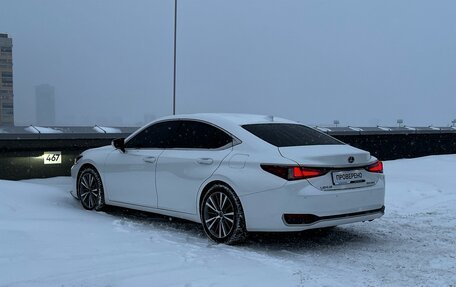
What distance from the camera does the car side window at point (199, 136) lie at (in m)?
6.02

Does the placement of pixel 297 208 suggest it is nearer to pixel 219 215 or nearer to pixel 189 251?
pixel 219 215

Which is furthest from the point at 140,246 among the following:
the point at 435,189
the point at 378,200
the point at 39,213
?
the point at 435,189

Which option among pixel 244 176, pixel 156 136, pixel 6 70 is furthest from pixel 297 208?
pixel 6 70

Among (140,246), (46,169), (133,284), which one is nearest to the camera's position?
(133,284)

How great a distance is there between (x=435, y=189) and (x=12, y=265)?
8478 millimetres

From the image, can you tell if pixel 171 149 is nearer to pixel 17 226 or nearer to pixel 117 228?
pixel 117 228

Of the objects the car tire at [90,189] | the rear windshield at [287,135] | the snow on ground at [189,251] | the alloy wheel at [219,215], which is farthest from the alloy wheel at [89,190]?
the rear windshield at [287,135]

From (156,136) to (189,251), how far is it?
2110 mm

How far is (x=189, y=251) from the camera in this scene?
524 cm

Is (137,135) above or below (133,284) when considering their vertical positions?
above

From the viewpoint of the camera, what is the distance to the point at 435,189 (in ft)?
34.1

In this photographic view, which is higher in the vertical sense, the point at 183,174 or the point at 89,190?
the point at 183,174

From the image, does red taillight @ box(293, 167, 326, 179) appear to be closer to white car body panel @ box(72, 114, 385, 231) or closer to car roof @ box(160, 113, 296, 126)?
white car body panel @ box(72, 114, 385, 231)

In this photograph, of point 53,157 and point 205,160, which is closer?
point 205,160
